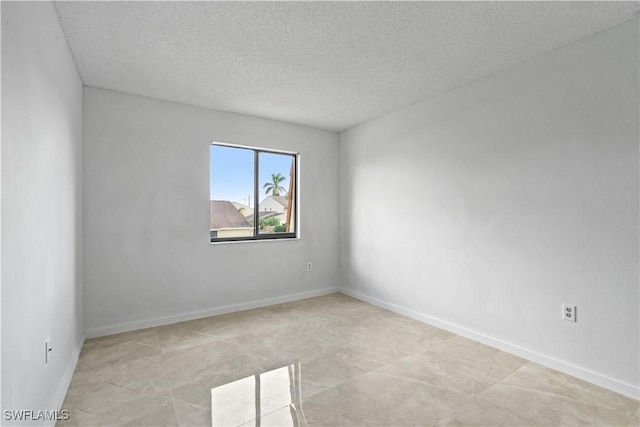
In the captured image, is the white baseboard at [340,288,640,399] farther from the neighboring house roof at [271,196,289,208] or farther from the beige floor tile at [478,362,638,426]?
the neighboring house roof at [271,196,289,208]

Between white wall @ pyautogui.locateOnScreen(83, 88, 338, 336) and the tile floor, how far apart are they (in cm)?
38

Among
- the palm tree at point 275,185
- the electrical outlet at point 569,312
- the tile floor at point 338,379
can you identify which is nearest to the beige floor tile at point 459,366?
the tile floor at point 338,379

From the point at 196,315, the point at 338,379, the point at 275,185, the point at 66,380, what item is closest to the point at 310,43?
the point at 275,185

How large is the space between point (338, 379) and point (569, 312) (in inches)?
70.8

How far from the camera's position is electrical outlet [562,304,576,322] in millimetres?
2371

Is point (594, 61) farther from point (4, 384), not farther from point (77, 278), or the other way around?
point (77, 278)

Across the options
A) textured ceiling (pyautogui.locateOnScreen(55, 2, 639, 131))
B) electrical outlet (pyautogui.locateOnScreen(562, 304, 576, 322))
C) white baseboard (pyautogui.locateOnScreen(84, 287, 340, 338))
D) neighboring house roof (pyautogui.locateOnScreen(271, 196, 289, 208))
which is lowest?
white baseboard (pyautogui.locateOnScreen(84, 287, 340, 338))

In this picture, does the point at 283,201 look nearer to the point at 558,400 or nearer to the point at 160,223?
the point at 160,223

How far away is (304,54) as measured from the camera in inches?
99.4

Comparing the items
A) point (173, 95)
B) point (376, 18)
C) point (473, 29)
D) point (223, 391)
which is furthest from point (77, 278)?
point (473, 29)

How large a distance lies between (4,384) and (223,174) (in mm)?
3101

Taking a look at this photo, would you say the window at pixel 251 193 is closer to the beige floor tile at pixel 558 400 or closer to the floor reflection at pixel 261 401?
the floor reflection at pixel 261 401

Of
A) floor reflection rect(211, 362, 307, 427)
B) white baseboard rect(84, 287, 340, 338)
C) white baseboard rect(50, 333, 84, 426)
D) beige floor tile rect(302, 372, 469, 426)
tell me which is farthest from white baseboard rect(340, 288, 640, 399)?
white baseboard rect(50, 333, 84, 426)

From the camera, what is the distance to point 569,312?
2.39 metres
